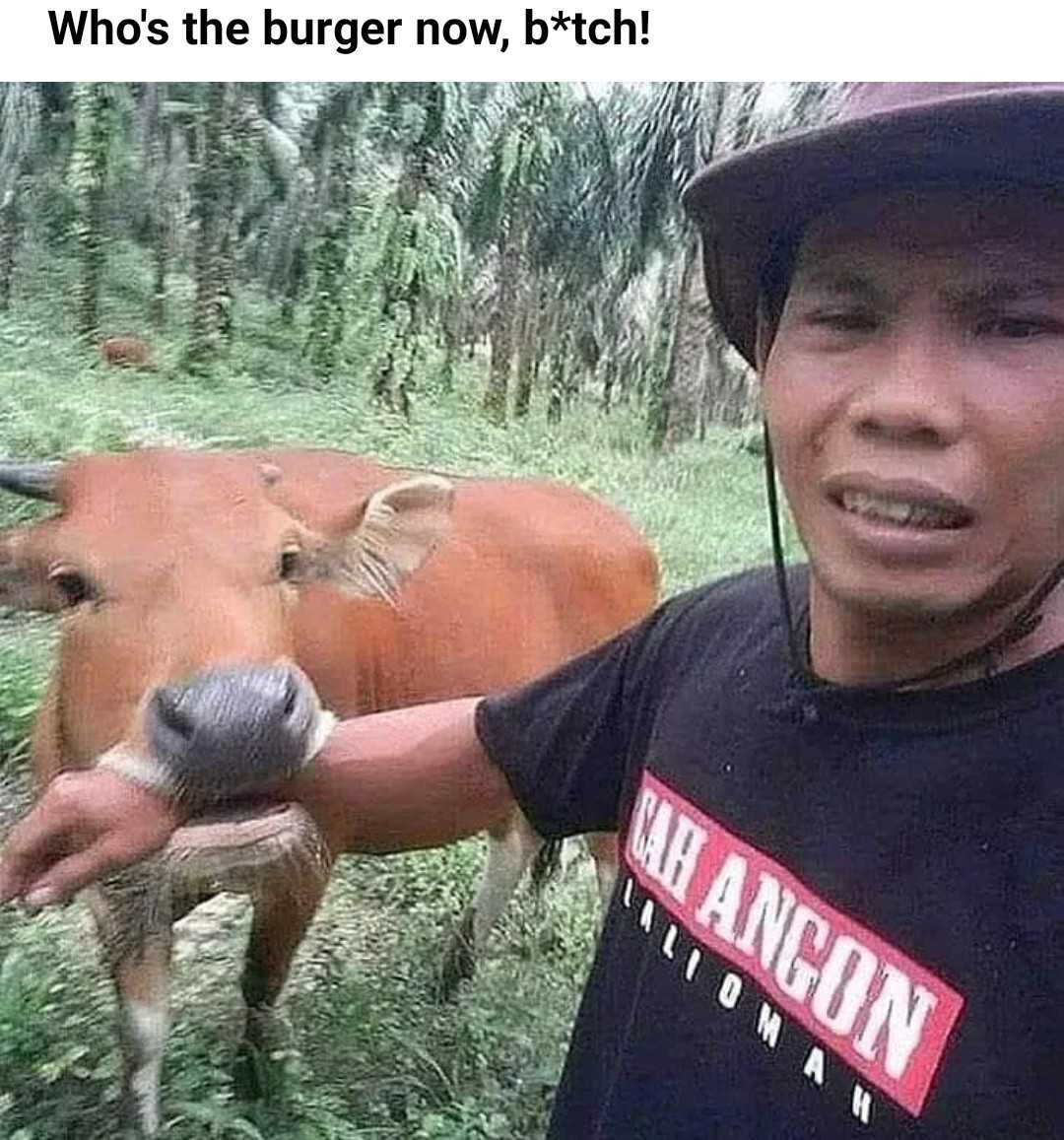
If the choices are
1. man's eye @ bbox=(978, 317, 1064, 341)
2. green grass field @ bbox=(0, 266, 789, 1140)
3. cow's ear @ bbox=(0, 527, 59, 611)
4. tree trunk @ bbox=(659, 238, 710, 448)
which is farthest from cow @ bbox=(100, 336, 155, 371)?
man's eye @ bbox=(978, 317, 1064, 341)

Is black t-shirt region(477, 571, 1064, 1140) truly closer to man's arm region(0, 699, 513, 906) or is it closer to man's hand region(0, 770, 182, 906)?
man's arm region(0, 699, 513, 906)

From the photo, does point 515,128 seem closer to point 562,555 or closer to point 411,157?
point 411,157

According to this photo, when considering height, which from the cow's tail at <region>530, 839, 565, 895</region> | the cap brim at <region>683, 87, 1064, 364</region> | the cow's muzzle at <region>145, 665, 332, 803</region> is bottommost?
the cow's tail at <region>530, 839, 565, 895</region>

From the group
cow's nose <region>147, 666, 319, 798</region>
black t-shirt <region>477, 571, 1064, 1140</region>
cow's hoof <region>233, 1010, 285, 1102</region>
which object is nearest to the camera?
black t-shirt <region>477, 571, 1064, 1140</region>

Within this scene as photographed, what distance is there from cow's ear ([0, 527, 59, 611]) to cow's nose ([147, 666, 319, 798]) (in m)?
0.12

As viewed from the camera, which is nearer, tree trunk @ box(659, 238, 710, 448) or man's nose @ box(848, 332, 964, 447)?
man's nose @ box(848, 332, 964, 447)

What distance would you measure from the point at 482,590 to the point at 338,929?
258 mm

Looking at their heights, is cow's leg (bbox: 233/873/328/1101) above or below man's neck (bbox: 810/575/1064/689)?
below

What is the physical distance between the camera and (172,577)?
3.04 ft

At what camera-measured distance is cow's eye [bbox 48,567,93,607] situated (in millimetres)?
944

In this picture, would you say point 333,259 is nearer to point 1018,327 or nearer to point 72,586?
point 72,586
